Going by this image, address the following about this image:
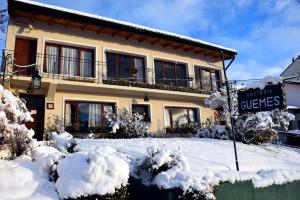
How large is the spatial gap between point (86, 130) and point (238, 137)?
6940mm

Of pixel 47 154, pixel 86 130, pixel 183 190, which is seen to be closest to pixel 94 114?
pixel 86 130

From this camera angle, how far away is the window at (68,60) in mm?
15391

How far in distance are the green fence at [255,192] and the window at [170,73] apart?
1093 centimetres

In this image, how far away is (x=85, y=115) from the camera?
1567cm

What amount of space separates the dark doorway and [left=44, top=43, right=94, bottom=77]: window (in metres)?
0.63

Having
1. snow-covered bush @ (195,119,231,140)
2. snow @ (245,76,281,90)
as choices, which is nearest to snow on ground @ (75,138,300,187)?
snow-covered bush @ (195,119,231,140)

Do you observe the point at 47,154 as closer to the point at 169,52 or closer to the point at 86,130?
the point at 86,130

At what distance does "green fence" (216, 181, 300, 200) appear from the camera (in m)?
7.01

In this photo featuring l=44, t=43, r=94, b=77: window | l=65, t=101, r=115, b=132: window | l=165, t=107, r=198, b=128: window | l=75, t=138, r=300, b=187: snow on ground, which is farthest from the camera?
l=165, t=107, r=198, b=128: window

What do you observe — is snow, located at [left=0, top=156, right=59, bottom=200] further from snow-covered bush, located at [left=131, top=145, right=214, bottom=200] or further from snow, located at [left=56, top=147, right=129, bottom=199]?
snow-covered bush, located at [left=131, top=145, right=214, bottom=200]

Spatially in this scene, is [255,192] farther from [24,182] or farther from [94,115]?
[94,115]

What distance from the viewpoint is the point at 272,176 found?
820 cm

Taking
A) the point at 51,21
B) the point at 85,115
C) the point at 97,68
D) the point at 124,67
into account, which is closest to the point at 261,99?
the point at 85,115

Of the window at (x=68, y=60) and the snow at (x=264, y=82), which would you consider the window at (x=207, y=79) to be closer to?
the window at (x=68, y=60)
